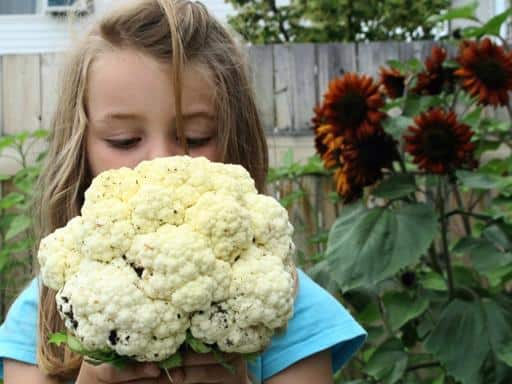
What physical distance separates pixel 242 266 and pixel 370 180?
5.39ft

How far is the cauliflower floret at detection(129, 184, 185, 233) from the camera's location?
5.08ft

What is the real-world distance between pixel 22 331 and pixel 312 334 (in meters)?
0.67

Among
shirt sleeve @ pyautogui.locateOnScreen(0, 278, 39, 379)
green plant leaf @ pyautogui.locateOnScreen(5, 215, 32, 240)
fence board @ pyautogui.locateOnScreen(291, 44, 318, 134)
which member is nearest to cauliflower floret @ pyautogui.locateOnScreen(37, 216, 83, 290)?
shirt sleeve @ pyautogui.locateOnScreen(0, 278, 39, 379)

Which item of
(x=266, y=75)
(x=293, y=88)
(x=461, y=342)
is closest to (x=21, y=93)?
(x=266, y=75)

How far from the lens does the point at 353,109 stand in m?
3.13

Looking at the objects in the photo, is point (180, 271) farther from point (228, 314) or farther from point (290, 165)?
point (290, 165)

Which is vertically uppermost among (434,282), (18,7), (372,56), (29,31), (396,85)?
(18,7)

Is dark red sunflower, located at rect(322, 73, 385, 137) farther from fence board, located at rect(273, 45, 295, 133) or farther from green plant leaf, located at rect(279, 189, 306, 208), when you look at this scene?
fence board, located at rect(273, 45, 295, 133)

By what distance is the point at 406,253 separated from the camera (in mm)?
2898

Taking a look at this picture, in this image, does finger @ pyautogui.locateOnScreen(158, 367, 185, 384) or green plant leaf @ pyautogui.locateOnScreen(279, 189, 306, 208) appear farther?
green plant leaf @ pyautogui.locateOnScreen(279, 189, 306, 208)

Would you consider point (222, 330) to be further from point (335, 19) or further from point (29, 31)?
point (29, 31)

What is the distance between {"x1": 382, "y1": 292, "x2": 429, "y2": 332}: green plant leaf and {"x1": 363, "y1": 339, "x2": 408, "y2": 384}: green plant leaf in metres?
0.07

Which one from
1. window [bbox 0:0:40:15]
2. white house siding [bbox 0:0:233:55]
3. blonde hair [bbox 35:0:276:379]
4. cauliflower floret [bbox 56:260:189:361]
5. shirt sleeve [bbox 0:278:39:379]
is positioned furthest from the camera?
window [bbox 0:0:40:15]

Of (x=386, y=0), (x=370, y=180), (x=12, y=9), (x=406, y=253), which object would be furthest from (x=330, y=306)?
(x=12, y=9)
